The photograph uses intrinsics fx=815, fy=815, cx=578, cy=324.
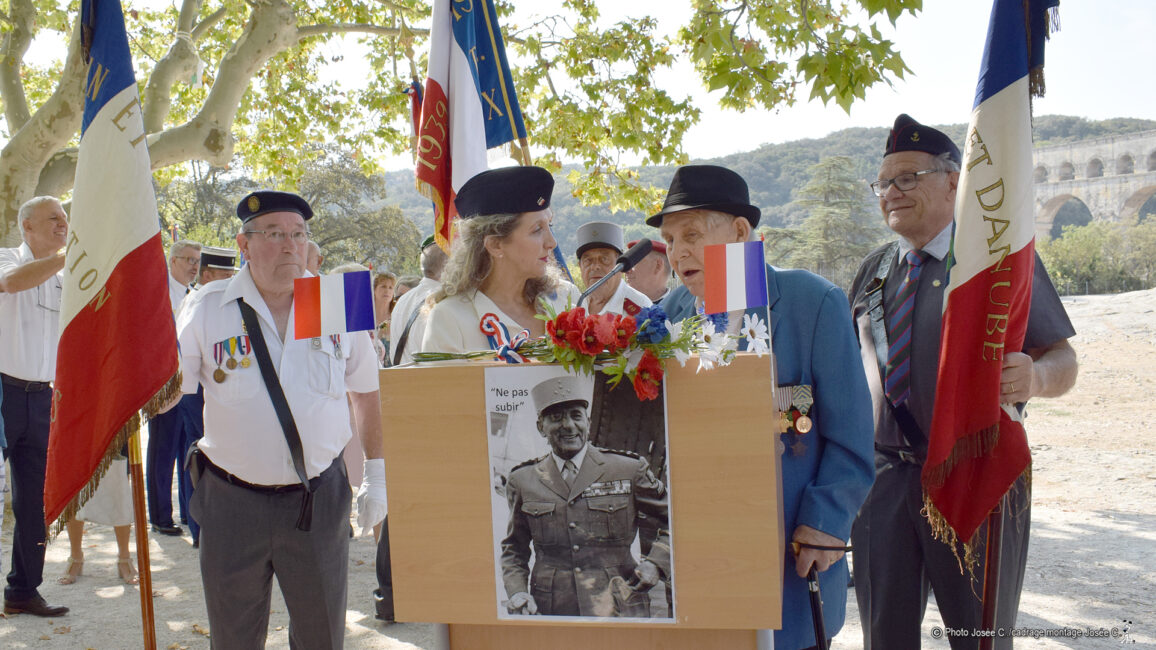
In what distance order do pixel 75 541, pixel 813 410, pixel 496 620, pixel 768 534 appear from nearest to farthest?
pixel 768 534
pixel 496 620
pixel 813 410
pixel 75 541

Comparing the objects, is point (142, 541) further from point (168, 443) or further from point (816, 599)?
point (168, 443)

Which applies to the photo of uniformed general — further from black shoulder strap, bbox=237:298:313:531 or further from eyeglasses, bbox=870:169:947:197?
eyeglasses, bbox=870:169:947:197

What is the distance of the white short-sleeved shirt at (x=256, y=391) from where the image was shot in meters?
3.24

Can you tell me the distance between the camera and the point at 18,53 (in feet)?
32.4

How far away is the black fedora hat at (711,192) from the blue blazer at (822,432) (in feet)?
0.81

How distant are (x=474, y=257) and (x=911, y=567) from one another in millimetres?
2112

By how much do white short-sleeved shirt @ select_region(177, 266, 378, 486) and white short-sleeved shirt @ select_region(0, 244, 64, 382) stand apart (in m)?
2.99

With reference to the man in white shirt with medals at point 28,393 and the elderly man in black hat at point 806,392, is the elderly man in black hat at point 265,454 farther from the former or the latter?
the man in white shirt with medals at point 28,393

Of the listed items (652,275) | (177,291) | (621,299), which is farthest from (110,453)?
(177,291)

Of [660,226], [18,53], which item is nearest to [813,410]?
[660,226]

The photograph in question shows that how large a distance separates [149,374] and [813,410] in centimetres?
239

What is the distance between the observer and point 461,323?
8.83 feet

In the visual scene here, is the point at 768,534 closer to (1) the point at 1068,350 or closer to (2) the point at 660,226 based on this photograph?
(2) the point at 660,226

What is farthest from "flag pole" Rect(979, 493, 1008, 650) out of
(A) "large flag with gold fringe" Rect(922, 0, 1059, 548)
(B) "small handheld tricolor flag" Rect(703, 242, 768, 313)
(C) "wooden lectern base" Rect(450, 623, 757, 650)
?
(B) "small handheld tricolor flag" Rect(703, 242, 768, 313)
